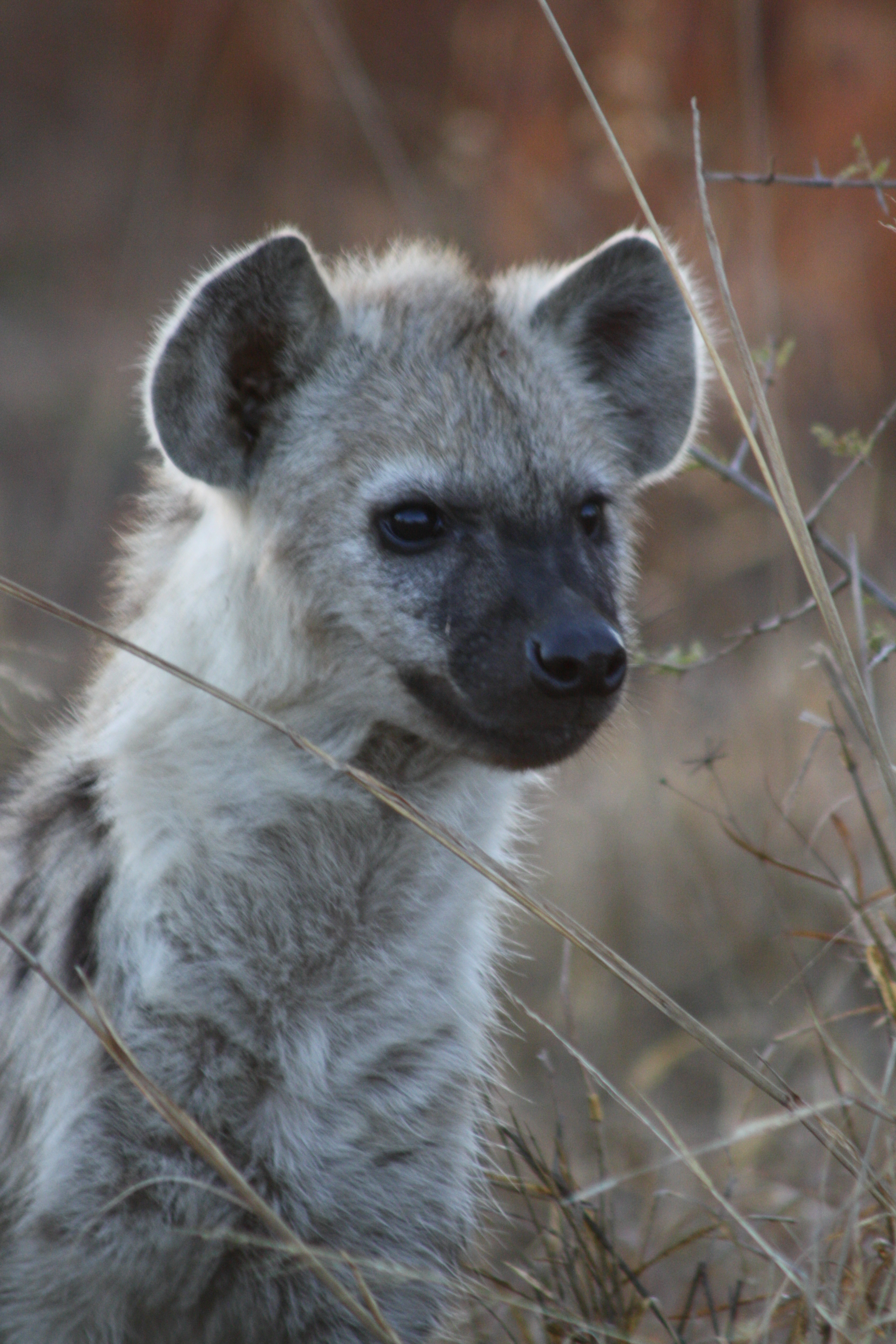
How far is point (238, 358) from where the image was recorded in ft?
7.52

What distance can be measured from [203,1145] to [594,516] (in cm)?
113

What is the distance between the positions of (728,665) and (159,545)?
170 inches

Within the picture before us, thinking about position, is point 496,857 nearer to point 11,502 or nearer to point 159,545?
point 159,545

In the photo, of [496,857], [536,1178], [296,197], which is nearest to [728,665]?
[536,1178]

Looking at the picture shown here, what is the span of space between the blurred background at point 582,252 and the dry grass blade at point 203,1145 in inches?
27.8

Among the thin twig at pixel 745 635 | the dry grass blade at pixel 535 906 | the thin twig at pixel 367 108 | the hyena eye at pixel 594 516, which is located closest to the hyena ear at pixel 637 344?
the hyena eye at pixel 594 516

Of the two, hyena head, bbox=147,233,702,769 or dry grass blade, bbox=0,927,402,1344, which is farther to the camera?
hyena head, bbox=147,233,702,769

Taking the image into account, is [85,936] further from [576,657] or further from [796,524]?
[796,524]

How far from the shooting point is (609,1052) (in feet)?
12.9

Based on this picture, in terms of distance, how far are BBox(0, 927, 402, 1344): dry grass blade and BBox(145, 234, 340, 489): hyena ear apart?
0.75 meters

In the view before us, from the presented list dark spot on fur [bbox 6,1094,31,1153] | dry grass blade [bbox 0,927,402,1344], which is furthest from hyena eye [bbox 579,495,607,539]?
dark spot on fur [bbox 6,1094,31,1153]

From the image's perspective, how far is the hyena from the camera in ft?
6.84

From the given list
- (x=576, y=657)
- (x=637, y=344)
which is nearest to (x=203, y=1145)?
(x=576, y=657)

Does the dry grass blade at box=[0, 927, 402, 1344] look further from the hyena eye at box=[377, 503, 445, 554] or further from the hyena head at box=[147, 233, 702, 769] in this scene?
the hyena eye at box=[377, 503, 445, 554]
